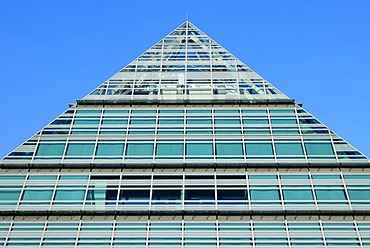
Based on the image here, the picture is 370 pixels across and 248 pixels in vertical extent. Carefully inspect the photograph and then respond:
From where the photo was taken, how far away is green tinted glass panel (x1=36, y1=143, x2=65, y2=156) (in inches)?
1764

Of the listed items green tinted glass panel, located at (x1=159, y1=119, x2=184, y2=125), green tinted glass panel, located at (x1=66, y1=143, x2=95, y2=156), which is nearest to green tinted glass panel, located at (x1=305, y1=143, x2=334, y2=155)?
green tinted glass panel, located at (x1=159, y1=119, x2=184, y2=125)

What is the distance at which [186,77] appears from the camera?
2110 inches

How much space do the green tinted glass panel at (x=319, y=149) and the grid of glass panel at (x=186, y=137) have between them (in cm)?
8

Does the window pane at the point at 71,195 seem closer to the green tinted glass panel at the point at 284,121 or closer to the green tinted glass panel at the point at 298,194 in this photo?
the green tinted glass panel at the point at 298,194

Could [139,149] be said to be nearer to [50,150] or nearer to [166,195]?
[166,195]

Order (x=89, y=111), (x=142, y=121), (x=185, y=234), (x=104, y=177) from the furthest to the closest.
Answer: (x=89, y=111)
(x=142, y=121)
(x=104, y=177)
(x=185, y=234)

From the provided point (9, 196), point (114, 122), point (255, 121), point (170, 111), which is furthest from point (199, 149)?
point (9, 196)

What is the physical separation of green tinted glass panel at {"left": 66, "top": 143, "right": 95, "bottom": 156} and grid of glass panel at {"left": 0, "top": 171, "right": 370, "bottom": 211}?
2.53m

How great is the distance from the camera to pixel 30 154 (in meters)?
44.7

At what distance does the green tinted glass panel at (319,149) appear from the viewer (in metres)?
44.5

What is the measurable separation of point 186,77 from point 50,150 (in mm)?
15463

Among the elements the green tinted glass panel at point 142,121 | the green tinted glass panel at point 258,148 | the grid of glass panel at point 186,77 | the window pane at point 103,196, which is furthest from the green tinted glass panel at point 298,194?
the green tinted glass panel at point 142,121

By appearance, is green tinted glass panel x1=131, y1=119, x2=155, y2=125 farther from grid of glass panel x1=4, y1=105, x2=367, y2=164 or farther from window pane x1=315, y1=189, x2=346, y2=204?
window pane x1=315, y1=189, x2=346, y2=204

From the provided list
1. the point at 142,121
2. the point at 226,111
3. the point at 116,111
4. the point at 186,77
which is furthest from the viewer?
the point at 186,77
